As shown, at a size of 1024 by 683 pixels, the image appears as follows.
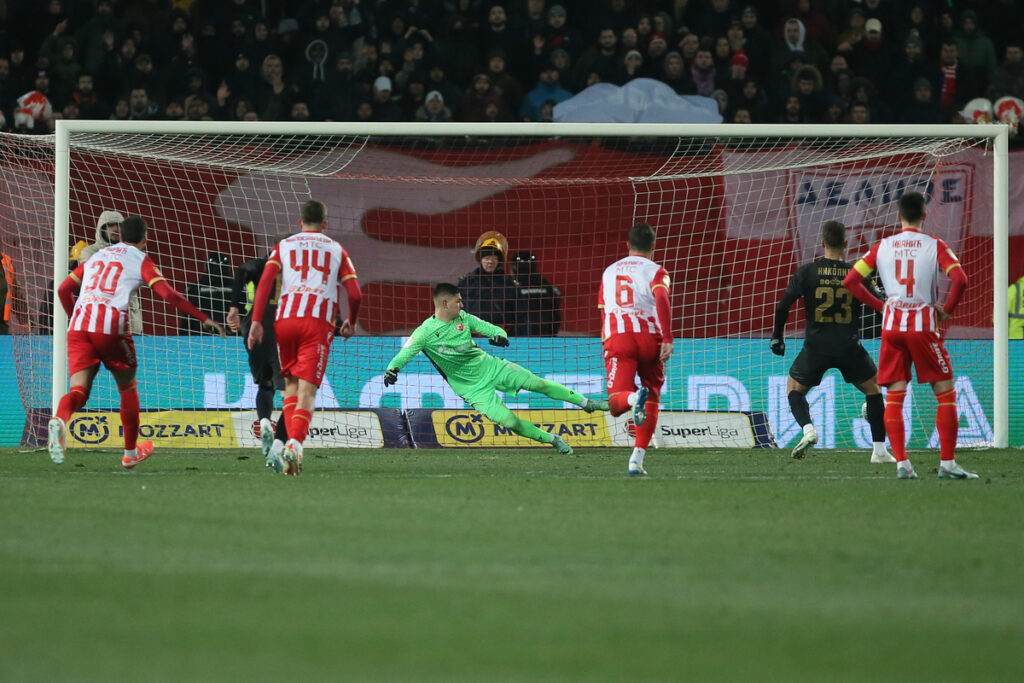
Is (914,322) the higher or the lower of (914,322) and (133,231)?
the lower

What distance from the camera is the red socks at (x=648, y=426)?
937 centimetres

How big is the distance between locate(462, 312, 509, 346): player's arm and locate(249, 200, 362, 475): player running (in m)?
2.54

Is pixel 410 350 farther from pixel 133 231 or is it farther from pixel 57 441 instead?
pixel 57 441

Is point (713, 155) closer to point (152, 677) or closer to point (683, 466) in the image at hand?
point (683, 466)

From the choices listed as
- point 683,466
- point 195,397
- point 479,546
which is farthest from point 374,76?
point 479,546

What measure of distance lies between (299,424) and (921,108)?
10.1 m

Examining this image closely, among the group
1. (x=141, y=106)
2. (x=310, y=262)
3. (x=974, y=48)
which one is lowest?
(x=310, y=262)

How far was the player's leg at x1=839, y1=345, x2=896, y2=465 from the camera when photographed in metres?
11.0

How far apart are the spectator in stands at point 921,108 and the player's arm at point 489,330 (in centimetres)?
703

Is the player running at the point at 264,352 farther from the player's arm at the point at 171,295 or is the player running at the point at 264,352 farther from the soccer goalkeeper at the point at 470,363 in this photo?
the player's arm at the point at 171,295

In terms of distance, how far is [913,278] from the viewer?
888 cm

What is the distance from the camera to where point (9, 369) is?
1297 cm

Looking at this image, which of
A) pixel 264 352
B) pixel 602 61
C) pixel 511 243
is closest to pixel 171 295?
pixel 264 352

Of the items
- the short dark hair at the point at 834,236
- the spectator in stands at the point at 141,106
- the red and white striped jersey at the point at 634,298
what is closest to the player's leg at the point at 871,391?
the short dark hair at the point at 834,236
